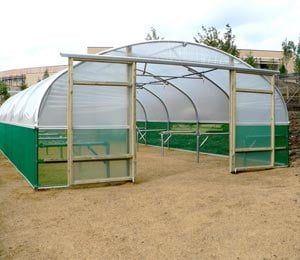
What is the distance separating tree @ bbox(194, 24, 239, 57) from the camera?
62.7 ft

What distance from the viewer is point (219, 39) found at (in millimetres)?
19375

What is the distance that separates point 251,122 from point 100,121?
3.13m

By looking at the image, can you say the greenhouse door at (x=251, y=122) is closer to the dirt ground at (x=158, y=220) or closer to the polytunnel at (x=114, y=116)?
the polytunnel at (x=114, y=116)

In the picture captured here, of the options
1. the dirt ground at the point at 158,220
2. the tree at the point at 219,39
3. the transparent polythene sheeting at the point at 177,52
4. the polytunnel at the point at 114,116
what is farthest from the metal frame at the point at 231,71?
the tree at the point at 219,39

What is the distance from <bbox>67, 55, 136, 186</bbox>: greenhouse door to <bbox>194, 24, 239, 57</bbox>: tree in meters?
13.5

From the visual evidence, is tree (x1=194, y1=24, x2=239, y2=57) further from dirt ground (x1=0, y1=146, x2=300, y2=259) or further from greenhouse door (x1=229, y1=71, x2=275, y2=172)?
dirt ground (x1=0, y1=146, x2=300, y2=259)

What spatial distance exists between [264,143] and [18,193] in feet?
15.7

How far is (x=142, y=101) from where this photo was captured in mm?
13883

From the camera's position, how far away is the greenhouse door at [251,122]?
7.35 metres

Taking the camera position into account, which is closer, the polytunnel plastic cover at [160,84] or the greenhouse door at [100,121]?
the greenhouse door at [100,121]

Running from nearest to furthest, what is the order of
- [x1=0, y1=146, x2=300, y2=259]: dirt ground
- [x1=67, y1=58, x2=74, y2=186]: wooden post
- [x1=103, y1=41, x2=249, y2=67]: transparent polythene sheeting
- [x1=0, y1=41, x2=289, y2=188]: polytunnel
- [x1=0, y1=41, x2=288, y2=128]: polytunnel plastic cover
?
[x1=0, y1=146, x2=300, y2=259]: dirt ground → [x1=67, y1=58, x2=74, y2=186]: wooden post → [x1=0, y1=41, x2=289, y2=188]: polytunnel → [x1=0, y1=41, x2=288, y2=128]: polytunnel plastic cover → [x1=103, y1=41, x2=249, y2=67]: transparent polythene sheeting

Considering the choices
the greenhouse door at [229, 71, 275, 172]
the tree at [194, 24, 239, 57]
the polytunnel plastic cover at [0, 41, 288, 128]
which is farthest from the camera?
the tree at [194, 24, 239, 57]

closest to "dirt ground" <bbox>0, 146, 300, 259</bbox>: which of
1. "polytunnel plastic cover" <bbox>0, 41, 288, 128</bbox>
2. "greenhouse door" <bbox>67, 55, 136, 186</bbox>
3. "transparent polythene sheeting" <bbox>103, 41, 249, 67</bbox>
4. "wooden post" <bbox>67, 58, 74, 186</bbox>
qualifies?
"greenhouse door" <bbox>67, 55, 136, 186</bbox>

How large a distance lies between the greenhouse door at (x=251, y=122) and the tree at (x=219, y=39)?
38.1 ft
